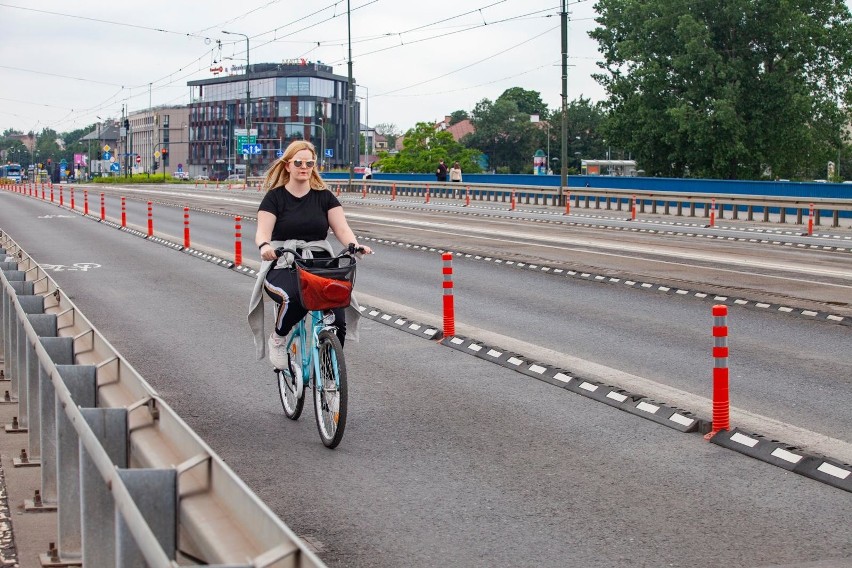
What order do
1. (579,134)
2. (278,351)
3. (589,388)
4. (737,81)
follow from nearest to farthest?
(278,351) < (589,388) < (737,81) < (579,134)

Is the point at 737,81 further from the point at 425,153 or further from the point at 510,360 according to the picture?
the point at 425,153

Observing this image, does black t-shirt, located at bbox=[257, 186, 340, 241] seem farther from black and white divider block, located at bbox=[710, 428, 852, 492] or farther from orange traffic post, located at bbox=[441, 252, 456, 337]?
orange traffic post, located at bbox=[441, 252, 456, 337]

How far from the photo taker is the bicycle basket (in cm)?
744

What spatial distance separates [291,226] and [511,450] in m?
2.02

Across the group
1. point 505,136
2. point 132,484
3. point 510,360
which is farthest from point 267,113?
point 132,484

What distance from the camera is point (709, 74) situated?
209 ft

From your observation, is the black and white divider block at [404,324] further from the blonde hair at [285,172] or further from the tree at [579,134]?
the tree at [579,134]

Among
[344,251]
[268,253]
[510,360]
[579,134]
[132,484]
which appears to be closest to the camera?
Result: [132,484]

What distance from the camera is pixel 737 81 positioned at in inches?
2491

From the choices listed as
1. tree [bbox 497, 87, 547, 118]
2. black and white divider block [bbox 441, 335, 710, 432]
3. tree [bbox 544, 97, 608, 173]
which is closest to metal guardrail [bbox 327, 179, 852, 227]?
black and white divider block [bbox 441, 335, 710, 432]

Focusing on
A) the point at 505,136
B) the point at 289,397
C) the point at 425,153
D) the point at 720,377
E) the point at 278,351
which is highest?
the point at 505,136

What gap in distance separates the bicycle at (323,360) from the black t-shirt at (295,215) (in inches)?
7.2

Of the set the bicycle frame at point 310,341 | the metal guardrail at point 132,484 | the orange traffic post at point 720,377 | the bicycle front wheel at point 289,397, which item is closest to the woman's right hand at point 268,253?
the bicycle frame at point 310,341

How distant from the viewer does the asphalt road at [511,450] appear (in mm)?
5711
